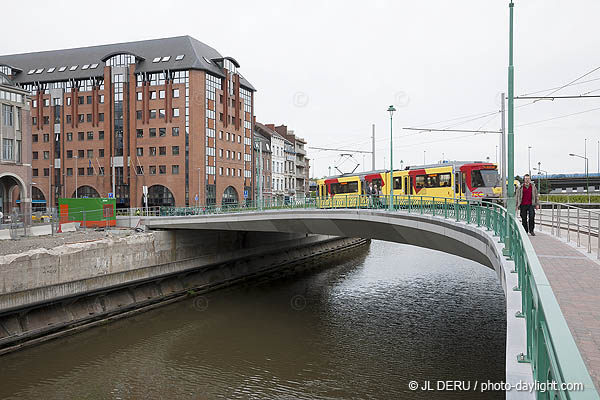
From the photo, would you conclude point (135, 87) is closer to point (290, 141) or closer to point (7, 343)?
point (290, 141)

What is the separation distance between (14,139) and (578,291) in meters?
40.3

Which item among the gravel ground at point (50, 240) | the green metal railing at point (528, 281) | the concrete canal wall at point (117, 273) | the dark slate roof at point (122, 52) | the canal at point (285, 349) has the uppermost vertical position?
the dark slate roof at point (122, 52)

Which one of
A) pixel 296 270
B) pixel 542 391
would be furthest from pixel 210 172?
pixel 542 391

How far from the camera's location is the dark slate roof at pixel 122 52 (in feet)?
186

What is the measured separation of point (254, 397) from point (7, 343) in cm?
1004

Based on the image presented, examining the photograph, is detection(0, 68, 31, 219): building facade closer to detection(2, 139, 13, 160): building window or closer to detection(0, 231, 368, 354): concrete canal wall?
detection(2, 139, 13, 160): building window

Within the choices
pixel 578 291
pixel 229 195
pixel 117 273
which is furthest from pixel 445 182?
pixel 229 195

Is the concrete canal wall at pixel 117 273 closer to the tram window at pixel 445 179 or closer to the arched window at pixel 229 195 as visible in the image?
the tram window at pixel 445 179

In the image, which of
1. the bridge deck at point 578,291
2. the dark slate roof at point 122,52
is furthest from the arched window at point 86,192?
the bridge deck at point 578,291

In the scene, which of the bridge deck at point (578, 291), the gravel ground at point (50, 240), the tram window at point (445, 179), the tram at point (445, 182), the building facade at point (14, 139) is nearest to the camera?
the bridge deck at point (578, 291)

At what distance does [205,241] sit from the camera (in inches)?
1314

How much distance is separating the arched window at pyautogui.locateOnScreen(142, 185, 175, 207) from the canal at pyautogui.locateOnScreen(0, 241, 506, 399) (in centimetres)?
3040

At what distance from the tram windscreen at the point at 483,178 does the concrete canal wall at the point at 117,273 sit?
15657mm

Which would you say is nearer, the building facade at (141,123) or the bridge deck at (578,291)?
the bridge deck at (578,291)
